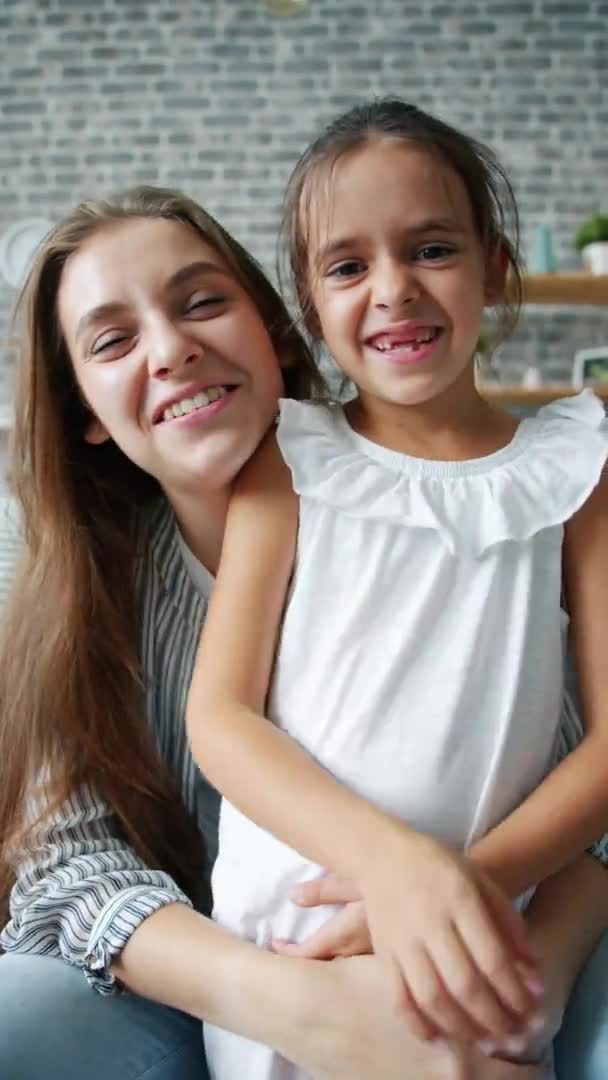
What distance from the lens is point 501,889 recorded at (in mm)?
780

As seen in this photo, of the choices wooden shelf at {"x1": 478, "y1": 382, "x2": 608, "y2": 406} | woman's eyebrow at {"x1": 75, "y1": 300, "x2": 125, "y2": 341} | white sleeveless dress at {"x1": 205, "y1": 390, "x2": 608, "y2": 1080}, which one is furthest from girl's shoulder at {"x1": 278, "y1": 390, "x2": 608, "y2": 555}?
wooden shelf at {"x1": 478, "y1": 382, "x2": 608, "y2": 406}

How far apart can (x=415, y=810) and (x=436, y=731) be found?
69mm

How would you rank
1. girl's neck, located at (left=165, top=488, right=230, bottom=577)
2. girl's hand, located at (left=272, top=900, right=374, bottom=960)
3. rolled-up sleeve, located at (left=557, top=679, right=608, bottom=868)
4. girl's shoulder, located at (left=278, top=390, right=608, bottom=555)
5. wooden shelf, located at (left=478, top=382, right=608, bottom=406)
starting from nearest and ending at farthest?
girl's hand, located at (left=272, top=900, right=374, bottom=960)
girl's shoulder, located at (left=278, top=390, right=608, bottom=555)
rolled-up sleeve, located at (left=557, top=679, right=608, bottom=868)
girl's neck, located at (left=165, top=488, right=230, bottom=577)
wooden shelf, located at (left=478, top=382, right=608, bottom=406)

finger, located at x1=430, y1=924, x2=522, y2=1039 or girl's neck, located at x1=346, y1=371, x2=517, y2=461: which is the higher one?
girl's neck, located at x1=346, y1=371, x2=517, y2=461

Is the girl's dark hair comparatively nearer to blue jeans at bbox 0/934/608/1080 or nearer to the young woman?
the young woman

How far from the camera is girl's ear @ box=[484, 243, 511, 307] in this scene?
3.46 ft

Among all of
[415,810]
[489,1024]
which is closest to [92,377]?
[415,810]

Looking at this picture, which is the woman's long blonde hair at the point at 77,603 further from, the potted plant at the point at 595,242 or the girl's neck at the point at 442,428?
the potted plant at the point at 595,242

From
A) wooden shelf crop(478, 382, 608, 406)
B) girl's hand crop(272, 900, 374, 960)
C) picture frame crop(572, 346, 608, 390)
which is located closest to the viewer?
girl's hand crop(272, 900, 374, 960)

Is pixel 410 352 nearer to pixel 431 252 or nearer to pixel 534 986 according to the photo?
pixel 431 252

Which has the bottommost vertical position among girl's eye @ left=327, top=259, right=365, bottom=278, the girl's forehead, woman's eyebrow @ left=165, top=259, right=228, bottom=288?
woman's eyebrow @ left=165, top=259, right=228, bottom=288

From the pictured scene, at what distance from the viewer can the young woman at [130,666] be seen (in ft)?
2.86

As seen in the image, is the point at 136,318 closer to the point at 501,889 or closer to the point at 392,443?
the point at 392,443

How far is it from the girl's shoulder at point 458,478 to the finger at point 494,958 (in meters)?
0.32
